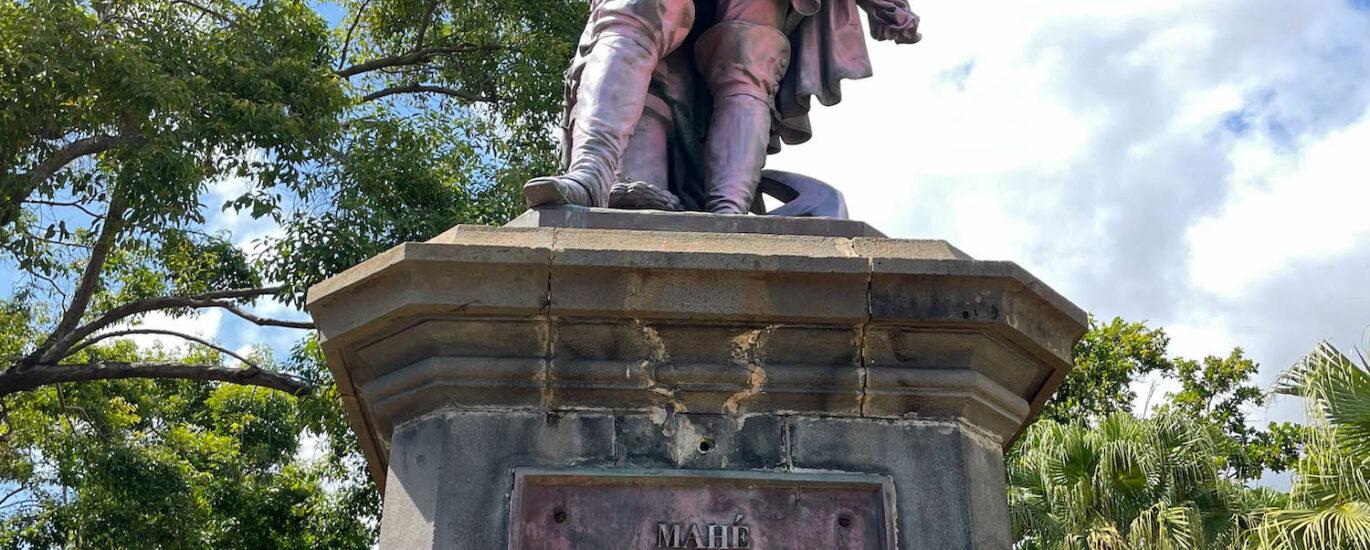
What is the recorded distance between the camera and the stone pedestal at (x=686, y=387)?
3.52 m

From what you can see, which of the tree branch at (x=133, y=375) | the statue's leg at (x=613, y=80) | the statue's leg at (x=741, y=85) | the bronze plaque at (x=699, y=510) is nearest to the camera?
the bronze plaque at (x=699, y=510)

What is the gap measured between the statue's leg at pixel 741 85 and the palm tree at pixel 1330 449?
569 cm

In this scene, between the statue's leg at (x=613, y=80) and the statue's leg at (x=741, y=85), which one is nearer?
the statue's leg at (x=613, y=80)

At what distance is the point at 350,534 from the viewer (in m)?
13.6

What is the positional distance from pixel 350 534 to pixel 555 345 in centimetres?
1061

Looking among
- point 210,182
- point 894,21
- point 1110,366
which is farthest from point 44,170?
point 1110,366

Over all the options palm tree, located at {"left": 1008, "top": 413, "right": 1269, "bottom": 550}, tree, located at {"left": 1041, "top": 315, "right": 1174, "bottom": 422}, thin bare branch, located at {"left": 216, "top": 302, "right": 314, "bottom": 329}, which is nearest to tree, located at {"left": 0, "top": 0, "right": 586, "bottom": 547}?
thin bare branch, located at {"left": 216, "top": 302, "right": 314, "bottom": 329}

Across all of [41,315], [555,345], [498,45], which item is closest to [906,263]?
[555,345]

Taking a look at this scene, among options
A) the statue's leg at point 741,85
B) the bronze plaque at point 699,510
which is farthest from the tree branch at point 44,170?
the bronze plaque at point 699,510

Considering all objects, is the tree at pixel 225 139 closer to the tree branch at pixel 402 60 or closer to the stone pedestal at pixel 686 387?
the tree branch at pixel 402 60

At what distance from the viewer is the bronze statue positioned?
443cm

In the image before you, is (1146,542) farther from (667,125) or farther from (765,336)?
(765,336)

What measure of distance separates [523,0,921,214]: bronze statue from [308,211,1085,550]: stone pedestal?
0.64 meters

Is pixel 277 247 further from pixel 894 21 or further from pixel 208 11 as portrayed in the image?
pixel 894 21
